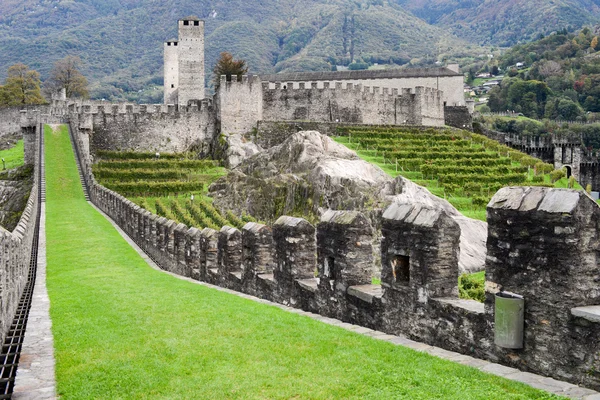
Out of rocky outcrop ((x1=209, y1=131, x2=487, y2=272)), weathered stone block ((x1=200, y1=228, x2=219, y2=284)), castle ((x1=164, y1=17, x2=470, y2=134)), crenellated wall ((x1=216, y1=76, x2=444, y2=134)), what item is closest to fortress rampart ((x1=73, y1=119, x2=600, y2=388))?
weathered stone block ((x1=200, y1=228, x2=219, y2=284))

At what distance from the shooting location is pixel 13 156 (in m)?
64.9

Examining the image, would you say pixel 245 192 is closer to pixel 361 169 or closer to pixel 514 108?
pixel 361 169

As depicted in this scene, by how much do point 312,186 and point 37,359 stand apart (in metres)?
36.8

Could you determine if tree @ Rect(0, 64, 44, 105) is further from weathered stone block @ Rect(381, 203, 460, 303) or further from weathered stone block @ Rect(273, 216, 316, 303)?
weathered stone block @ Rect(381, 203, 460, 303)

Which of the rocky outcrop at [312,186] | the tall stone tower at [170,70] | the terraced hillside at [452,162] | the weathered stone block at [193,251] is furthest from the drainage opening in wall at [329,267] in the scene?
the tall stone tower at [170,70]

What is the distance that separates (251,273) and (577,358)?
829cm

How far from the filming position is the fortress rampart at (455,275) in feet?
23.3

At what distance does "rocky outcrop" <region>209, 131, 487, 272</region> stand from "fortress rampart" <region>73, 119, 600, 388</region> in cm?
2623

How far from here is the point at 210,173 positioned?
55.6m

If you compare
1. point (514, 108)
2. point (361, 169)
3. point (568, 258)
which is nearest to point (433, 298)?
point (568, 258)

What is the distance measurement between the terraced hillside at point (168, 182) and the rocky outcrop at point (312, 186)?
6.64ft

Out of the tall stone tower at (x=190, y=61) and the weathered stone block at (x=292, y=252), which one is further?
the tall stone tower at (x=190, y=61)

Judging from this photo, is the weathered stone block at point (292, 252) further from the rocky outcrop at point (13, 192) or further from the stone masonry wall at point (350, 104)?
the stone masonry wall at point (350, 104)

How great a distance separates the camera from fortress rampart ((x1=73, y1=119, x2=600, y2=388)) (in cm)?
710
